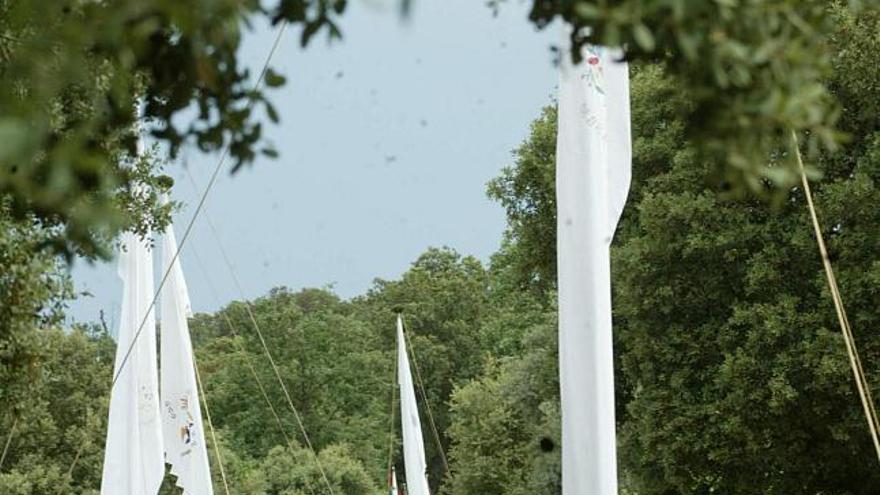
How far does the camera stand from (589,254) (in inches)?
309

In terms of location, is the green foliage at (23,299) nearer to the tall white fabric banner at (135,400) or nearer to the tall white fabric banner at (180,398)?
the tall white fabric banner at (135,400)

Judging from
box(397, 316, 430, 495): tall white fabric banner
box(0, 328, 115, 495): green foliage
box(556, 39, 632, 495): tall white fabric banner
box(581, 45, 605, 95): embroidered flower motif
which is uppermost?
box(0, 328, 115, 495): green foliage

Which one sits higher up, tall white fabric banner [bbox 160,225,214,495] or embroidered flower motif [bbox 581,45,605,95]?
tall white fabric banner [bbox 160,225,214,495]

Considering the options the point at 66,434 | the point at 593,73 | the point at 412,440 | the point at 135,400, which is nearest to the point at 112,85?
the point at 593,73

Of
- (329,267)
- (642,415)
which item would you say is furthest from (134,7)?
(329,267)

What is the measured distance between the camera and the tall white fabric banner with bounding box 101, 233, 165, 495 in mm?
17391

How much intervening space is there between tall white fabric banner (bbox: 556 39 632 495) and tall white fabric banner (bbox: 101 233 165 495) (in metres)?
9.71

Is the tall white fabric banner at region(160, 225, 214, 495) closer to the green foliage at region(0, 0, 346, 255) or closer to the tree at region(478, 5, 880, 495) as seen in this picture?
the tree at region(478, 5, 880, 495)

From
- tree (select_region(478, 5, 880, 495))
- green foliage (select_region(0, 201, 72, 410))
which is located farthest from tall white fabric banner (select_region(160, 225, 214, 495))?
green foliage (select_region(0, 201, 72, 410))

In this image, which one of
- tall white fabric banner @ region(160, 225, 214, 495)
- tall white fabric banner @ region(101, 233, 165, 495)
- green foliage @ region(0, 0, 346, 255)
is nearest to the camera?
green foliage @ region(0, 0, 346, 255)

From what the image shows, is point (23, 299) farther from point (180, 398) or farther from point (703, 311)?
point (703, 311)

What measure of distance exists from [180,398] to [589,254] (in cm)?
1192

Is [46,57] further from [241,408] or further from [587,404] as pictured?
[241,408]

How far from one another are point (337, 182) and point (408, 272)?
7354 centimetres
